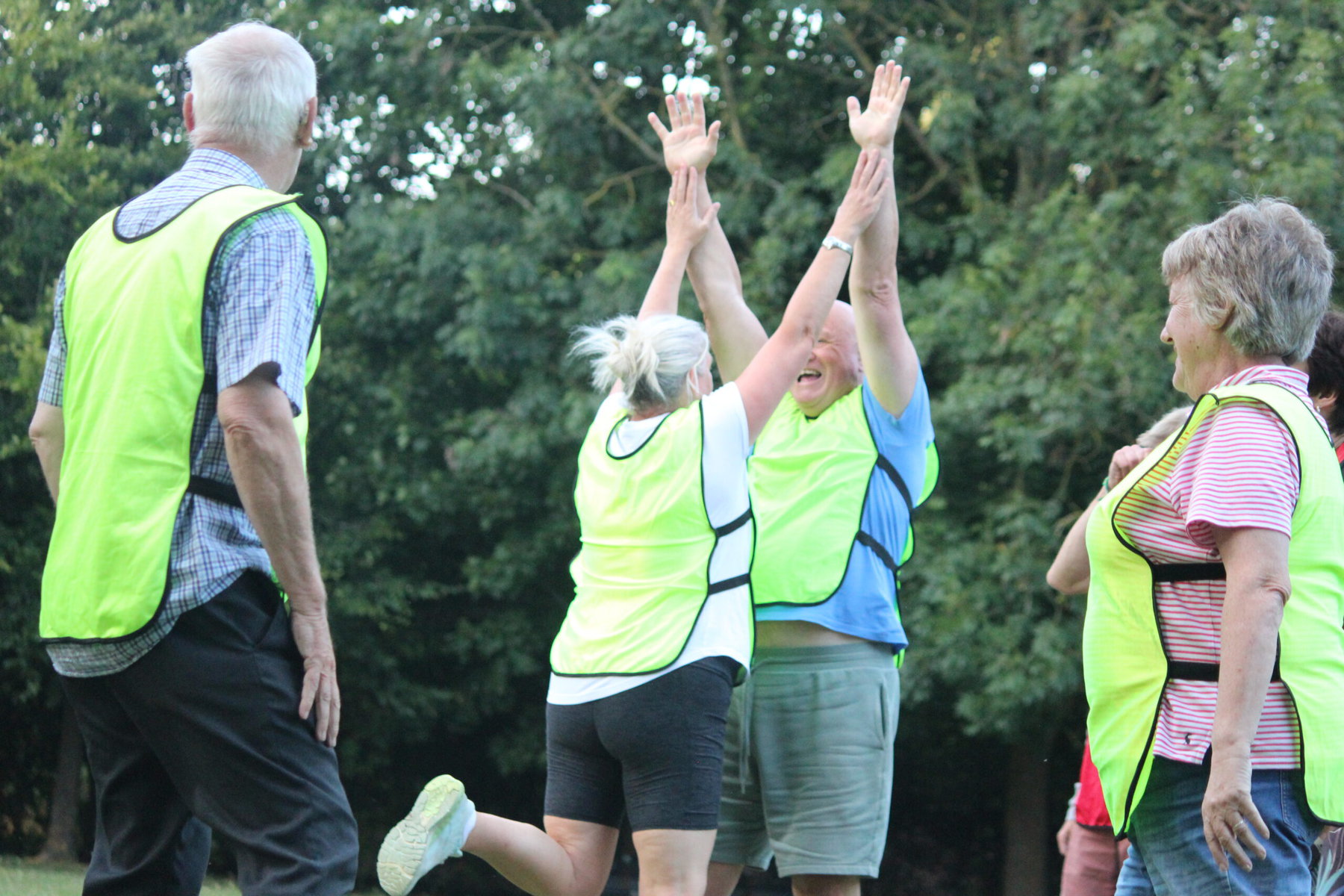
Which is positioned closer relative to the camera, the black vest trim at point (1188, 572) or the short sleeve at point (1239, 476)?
the short sleeve at point (1239, 476)

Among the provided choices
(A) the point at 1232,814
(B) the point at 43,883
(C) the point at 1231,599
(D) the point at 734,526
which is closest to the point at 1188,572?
(C) the point at 1231,599

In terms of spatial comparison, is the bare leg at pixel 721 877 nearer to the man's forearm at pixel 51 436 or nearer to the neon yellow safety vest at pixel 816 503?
the neon yellow safety vest at pixel 816 503

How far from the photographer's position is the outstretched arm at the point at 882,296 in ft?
11.5

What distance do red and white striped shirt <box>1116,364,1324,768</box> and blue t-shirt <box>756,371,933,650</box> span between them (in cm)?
122

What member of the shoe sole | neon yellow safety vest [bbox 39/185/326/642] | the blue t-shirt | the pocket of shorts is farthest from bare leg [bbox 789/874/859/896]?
neon yellow safety vest [bbox 39/185/326/642]

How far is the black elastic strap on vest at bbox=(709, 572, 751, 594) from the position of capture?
122 inches

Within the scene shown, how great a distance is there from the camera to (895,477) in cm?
362

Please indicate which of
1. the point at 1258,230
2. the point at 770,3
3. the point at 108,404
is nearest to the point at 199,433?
the point at 108,404

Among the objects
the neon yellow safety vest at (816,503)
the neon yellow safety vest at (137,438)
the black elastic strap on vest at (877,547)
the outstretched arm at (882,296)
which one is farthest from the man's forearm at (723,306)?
the neon yellow safety vest at (137,438)

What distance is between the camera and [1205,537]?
2.22 metres

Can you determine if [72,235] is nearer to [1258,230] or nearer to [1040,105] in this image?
[1040,105]

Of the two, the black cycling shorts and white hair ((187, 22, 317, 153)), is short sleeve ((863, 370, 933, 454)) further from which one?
→ white hair ((187, 22, 317, 153))

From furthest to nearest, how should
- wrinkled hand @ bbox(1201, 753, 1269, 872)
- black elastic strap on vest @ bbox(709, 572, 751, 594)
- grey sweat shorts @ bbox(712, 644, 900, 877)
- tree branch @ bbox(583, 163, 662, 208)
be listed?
tree branch @ bbox(583, 163, 662, 208) < grey sweat shorts @ bbox(712, 644, 900, 877) < black elastic strap on vest @ bbox(709, 572, 751, 594) < wrinkled hand @ bbox(1201, 753, 1269, 872)

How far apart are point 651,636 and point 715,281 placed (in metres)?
1.21
